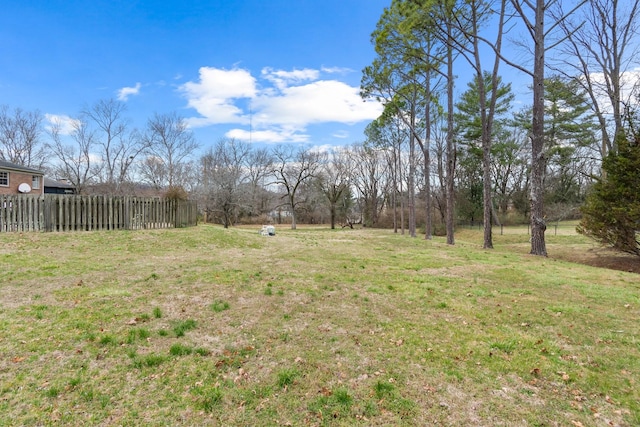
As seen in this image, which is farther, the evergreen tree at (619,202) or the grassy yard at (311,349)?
the evergreen tree at (619,202)

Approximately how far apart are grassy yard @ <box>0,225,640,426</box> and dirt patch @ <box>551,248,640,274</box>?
6.45 m

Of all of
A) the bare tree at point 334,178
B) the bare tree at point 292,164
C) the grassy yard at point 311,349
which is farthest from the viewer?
the bare tree at point 334,178

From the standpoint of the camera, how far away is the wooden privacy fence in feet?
32.7

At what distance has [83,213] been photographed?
10.9m

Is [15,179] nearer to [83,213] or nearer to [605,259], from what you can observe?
[83,213]

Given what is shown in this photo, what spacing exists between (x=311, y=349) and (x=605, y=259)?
1405 cm

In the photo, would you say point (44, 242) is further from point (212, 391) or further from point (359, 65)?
point (359, 65)

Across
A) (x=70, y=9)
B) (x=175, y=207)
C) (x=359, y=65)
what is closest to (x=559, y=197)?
(x=359, y=65)

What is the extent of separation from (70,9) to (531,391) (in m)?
16.7

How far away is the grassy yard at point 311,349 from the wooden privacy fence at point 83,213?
476cm

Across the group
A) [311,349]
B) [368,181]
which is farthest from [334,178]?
[311,349]

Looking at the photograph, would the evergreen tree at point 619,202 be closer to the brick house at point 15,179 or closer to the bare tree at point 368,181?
the bare tree at point 368,181

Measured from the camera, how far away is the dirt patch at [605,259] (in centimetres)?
1083

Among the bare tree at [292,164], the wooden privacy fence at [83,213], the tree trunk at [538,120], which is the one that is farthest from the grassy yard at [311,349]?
the bare tree at [292,164]
